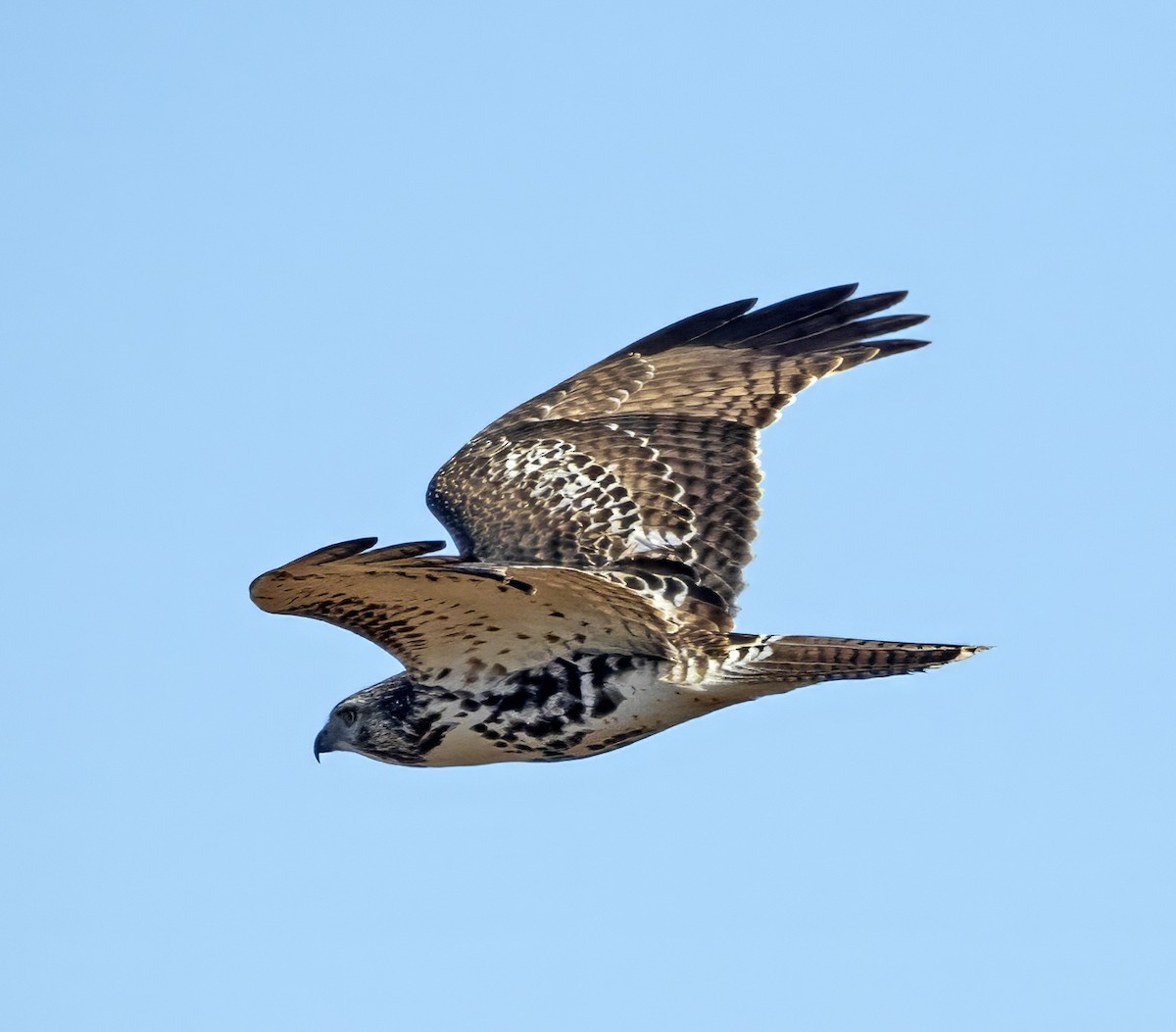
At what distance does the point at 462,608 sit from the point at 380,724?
1355mm

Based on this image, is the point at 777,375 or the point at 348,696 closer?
the point at 348,696

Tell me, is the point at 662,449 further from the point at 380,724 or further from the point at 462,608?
the point at 462,608

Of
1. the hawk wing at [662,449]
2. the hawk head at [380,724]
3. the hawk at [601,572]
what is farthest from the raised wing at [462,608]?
the hawk wing at [662,449]

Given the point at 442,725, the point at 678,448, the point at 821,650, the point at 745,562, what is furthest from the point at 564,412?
the point at 821,650

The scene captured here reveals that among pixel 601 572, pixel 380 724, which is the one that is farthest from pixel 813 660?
pixel 380 724

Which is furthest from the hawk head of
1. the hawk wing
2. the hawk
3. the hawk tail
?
the hawk tail

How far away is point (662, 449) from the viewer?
34.3 feet

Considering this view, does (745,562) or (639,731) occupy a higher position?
(745,562)

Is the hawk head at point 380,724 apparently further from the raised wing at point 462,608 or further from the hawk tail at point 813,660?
the hawk tail at point 813,660

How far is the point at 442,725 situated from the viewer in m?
9.19

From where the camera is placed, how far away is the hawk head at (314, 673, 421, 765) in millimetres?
9328

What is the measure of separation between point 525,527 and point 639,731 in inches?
58.1

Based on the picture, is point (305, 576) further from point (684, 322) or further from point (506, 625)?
point (684, 322)

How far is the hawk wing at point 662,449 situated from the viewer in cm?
980
